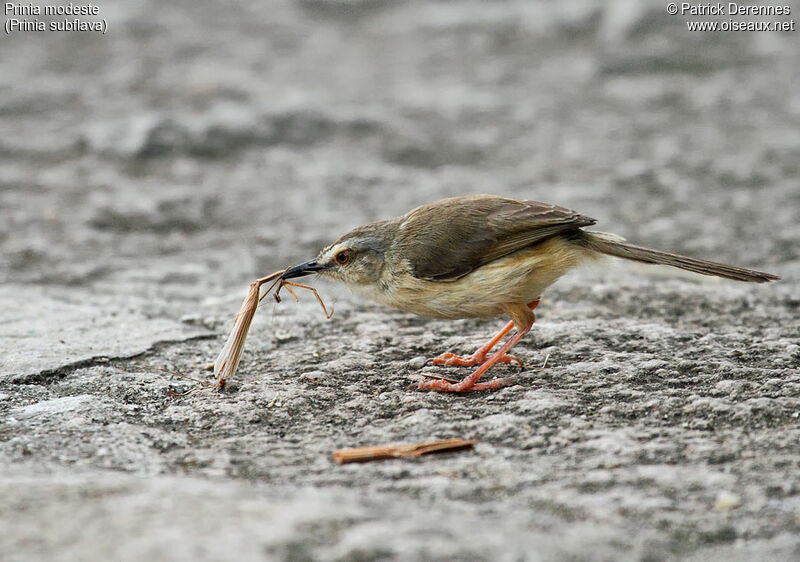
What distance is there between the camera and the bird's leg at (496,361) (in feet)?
12.1

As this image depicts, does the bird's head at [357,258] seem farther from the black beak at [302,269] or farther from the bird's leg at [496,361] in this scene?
the bird's leg at [496,361]

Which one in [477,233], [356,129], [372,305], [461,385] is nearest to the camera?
[461,385]

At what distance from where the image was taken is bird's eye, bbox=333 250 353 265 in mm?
4500

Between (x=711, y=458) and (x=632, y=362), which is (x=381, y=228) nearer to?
(x=632, y=362)

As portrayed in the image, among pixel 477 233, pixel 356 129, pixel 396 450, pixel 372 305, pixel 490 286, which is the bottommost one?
pixel 396 450

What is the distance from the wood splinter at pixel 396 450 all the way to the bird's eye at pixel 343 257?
1.63 meters

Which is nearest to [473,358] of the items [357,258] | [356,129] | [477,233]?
[477,233]

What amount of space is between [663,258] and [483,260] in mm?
879

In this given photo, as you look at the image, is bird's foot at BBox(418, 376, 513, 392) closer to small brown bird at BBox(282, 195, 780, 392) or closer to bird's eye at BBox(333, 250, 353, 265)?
small brown bird at BBox(282, 195, 780, 392)

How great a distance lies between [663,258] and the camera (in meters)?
4.08

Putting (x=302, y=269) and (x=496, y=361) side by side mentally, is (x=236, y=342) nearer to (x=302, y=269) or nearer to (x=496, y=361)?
(x=302, y=269)

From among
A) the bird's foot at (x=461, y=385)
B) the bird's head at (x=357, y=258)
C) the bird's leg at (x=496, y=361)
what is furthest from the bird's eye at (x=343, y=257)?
the bird's foot at (x=461, y=385)

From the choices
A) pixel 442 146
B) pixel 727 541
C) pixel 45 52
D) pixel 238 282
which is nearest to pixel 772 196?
pixel 442 146

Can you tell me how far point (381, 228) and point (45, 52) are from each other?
6.89 metres
